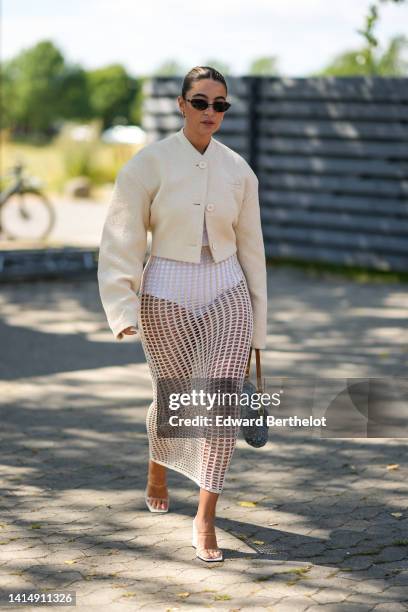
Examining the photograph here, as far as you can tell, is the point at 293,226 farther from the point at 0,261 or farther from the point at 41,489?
the point at 41,489

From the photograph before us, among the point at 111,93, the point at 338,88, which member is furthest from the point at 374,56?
the point at 111,93

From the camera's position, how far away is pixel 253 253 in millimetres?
5379

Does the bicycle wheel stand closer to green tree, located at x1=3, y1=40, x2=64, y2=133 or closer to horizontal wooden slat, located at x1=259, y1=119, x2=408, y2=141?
horizontal wooden slat, located at x1=259, y1=119, x2=408, y2=141

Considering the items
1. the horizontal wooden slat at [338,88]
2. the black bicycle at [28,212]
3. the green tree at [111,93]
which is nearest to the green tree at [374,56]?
the horizontal wooden slat at [338,88]

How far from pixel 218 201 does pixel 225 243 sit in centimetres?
20

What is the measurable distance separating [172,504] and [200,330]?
1049mm

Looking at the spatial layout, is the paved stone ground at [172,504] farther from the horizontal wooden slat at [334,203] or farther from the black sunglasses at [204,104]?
the horizontal wooden slat at [334,203]

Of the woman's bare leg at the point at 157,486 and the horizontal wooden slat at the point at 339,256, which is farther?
the horizontal wooden slat at the point at 339,256

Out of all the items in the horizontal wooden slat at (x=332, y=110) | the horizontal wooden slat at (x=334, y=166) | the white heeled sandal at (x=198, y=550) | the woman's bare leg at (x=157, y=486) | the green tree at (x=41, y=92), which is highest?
the green tree at (x=41, y=92)

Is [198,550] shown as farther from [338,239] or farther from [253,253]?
[338,239]

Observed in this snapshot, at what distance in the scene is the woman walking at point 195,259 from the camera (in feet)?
16.7

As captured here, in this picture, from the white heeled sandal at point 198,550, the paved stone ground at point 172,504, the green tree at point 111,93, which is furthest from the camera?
the green tree at point 111,93

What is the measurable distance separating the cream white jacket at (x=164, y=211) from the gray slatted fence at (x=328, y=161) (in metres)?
8.95

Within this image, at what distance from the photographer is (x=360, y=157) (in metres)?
14.3
